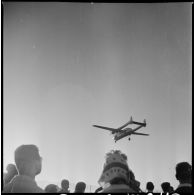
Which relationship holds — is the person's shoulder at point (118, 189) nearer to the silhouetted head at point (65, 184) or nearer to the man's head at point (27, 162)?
the silhouetted head at point (65, 184)

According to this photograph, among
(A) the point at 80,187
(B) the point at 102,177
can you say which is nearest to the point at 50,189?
(A) the point at 80,187

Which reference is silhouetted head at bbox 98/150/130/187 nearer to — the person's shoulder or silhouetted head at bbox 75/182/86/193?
the person's shoulder

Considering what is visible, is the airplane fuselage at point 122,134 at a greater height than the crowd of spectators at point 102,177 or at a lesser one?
greater

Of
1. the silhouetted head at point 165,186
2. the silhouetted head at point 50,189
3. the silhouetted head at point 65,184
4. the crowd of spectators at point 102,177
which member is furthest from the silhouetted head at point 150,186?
the silhouetted head at point 50,189

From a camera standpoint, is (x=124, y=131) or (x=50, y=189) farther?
(x=124, y=131)

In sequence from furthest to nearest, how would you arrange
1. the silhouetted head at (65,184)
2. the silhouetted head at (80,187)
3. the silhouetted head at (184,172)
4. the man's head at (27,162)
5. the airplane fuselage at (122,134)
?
the airplane fuselage at (122,134) → the silhouetted head at (65,184) → the silhouetted head at (80,187) → the silhouetted head at (184,172) → the man's head at (27,162)

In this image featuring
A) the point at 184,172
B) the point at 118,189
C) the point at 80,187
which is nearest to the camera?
the point at 118,189

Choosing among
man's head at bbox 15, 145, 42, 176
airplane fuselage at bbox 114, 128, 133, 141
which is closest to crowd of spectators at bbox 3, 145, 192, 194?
man's head at bbox 15, 145, 42, 176

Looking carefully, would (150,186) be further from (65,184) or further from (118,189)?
(65,184)

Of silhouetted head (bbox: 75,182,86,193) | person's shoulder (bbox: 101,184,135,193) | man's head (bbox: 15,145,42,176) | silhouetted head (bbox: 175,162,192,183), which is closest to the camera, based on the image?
man's head (bbox: 15,145,42,176)
